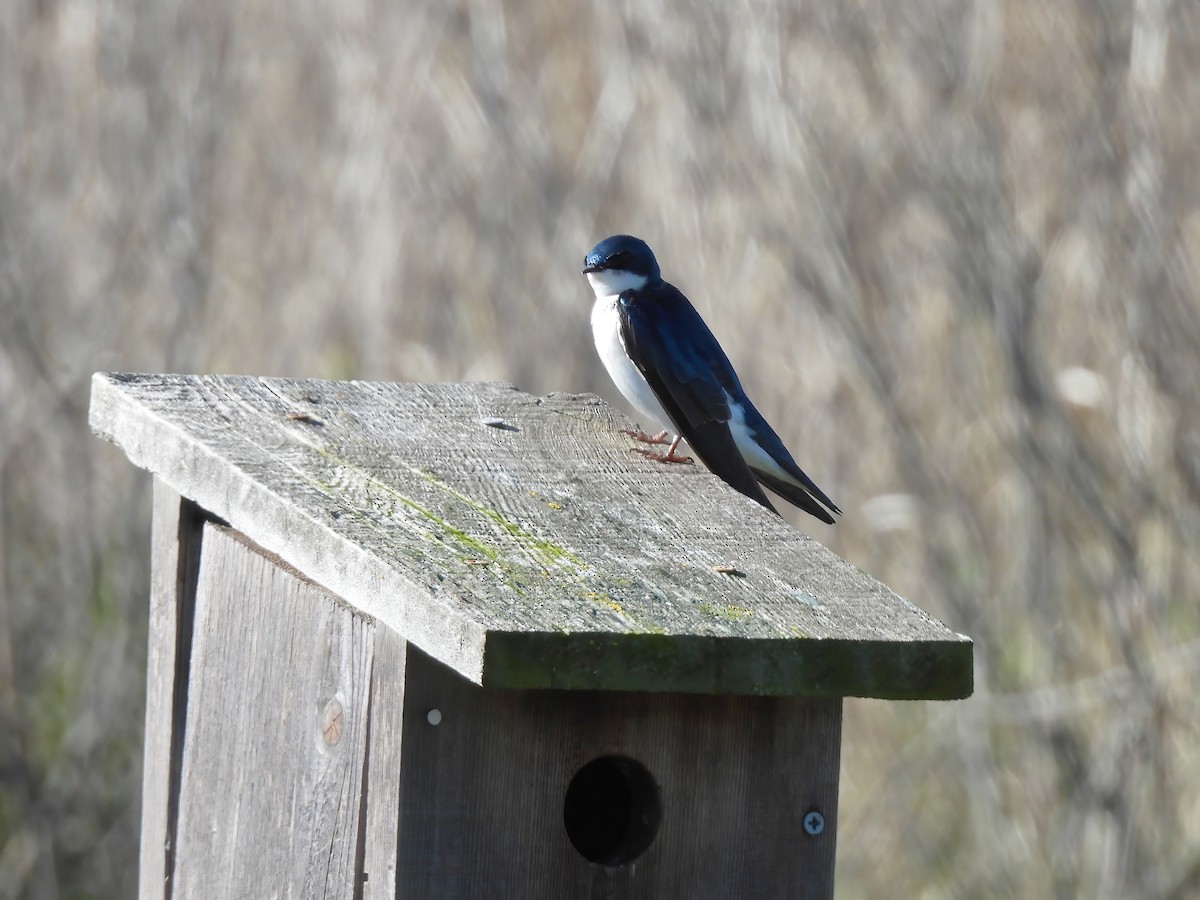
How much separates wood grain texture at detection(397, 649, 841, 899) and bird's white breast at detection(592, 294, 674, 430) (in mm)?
1260

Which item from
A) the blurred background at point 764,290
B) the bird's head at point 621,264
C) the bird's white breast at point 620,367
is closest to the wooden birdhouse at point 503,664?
the bird's white breast at point 620,367

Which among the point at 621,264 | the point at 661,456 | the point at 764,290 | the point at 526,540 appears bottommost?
the point at 526,540

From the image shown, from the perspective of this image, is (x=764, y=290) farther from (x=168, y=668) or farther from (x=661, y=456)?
(x=168, y=668)

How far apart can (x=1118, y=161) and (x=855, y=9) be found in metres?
0.63

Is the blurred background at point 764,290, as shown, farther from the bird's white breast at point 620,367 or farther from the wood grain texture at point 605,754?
the wood grain texture at point 605,754

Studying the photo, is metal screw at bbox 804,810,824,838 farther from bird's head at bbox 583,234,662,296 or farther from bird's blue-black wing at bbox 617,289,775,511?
bird's head at bbox 583,234,662,296

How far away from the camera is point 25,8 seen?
12.9 feet

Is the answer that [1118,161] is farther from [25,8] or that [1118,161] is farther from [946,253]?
[25,8]

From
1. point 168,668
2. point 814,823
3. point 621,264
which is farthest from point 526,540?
point 621,264

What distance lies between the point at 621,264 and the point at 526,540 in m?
1.59

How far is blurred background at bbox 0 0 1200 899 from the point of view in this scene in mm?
3133

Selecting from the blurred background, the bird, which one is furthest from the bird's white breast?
the blurred background

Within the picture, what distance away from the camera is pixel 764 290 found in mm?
3873

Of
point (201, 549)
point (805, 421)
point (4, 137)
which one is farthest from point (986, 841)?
point (4, 137)
